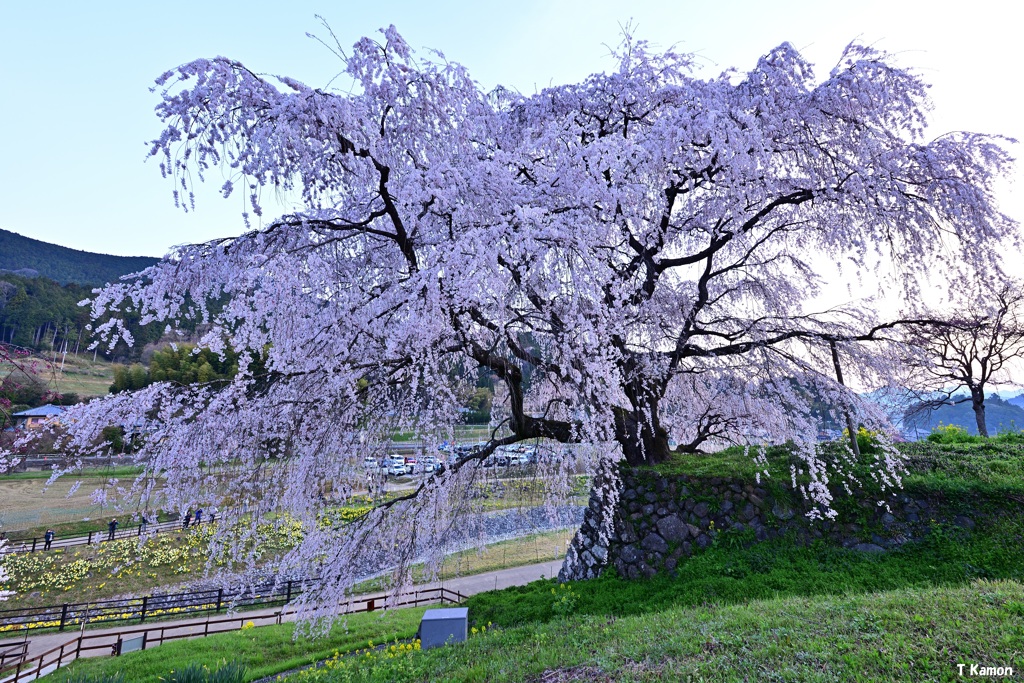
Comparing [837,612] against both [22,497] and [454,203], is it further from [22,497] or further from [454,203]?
[22,497]

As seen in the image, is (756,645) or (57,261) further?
(57,261)

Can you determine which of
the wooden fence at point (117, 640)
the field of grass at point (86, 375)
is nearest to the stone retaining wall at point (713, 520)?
the wooden fence at point (117, 640)

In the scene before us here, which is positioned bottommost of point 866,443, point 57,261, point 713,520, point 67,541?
point 67,541

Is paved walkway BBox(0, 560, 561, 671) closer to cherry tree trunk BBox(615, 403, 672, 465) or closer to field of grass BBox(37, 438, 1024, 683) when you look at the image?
cherry tree trunk BBox(615, 403, 672, 465)

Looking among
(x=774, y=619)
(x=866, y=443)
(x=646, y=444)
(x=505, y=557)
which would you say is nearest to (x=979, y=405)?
(x=866, y=443)

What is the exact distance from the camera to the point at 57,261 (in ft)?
403

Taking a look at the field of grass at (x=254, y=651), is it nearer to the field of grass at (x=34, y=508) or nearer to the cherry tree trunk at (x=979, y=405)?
the field of grass at (x=34, y=508)

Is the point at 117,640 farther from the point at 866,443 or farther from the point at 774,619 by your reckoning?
the point at 866,443

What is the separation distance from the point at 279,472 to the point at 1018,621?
735cm

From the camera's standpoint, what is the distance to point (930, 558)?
6887 millimetres

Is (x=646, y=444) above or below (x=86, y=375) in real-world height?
above

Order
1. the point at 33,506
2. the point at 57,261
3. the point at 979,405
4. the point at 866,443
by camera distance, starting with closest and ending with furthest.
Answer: the point at 866,443
the point at 979,405
the point at 33,506
the point at 57,261

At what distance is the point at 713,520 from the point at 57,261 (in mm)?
167983

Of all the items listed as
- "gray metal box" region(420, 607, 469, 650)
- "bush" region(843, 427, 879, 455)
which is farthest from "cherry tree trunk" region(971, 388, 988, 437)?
"gray metal box" region(420, 607, 469, 650)
